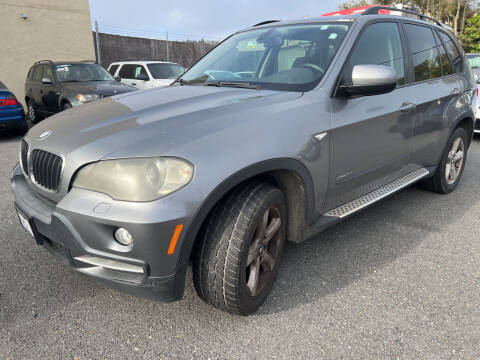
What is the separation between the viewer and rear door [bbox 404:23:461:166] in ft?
11.0

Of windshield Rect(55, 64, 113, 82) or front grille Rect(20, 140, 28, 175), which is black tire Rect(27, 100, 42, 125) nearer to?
windshield Rect(55, 64, 113, 82)

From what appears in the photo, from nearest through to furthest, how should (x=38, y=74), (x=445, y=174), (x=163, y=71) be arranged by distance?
(x=445, y=174) → (x=38, y=74) → (x=163, y=71)

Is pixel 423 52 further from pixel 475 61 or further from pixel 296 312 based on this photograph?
pixel 475 61

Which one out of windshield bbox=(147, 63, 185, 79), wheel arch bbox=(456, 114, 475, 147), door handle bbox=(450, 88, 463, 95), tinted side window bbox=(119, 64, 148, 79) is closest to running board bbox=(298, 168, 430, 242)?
door handle bbox=(450, 88, 463, 95)

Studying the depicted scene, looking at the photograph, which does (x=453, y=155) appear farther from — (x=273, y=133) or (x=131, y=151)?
(x=131, y=151)

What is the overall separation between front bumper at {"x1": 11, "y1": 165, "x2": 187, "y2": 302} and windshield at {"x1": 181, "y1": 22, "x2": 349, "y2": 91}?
1.38 meters

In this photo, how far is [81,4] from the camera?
40.4 feet

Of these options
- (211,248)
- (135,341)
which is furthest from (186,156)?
(135,341)

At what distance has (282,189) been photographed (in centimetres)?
238

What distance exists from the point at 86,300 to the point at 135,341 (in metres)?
0.52

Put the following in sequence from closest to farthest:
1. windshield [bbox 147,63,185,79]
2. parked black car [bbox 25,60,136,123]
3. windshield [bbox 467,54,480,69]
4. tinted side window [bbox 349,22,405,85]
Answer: tinted side window [bbox 349,22,405,85] → parked black car [bbox 25,60,136,123] → windshield [bbox 467,54,480,69] → windshield [bbox 147,63,185,79]

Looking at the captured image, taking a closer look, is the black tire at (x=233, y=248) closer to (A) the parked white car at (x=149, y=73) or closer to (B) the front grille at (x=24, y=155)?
(B) the front grille at (x=24, y=155)

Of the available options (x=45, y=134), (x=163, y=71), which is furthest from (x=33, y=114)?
(x=45, y=134)

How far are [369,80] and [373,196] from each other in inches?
38.2
